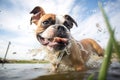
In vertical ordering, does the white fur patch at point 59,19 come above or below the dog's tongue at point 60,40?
above

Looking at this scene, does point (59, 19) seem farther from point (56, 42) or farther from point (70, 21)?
point (56, 42)

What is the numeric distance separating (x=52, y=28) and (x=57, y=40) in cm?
35

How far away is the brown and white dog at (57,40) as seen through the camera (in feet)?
17.5

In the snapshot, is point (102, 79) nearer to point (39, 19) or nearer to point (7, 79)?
point (7, 79)

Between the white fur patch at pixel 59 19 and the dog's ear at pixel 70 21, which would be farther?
the dog's ear at pixel 70 21

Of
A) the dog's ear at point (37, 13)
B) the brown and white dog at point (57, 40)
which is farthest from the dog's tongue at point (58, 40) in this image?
the dog's ear at point (37, 13)

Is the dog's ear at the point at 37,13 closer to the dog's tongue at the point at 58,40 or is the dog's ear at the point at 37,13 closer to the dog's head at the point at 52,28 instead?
the dog's head at the point at 52,28

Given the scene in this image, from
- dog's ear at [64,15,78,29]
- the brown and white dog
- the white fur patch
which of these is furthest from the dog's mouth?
dog's ear at [64,15,78,29]

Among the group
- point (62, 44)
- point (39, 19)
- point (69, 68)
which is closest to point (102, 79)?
point (62, 44)

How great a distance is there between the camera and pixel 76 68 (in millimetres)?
5492

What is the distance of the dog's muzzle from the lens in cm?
529

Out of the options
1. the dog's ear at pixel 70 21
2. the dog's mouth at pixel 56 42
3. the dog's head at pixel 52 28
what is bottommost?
the dog's mouth at pixel 56 42

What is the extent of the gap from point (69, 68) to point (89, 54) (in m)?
1.63

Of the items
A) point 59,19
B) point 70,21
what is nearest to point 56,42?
point 59,19
